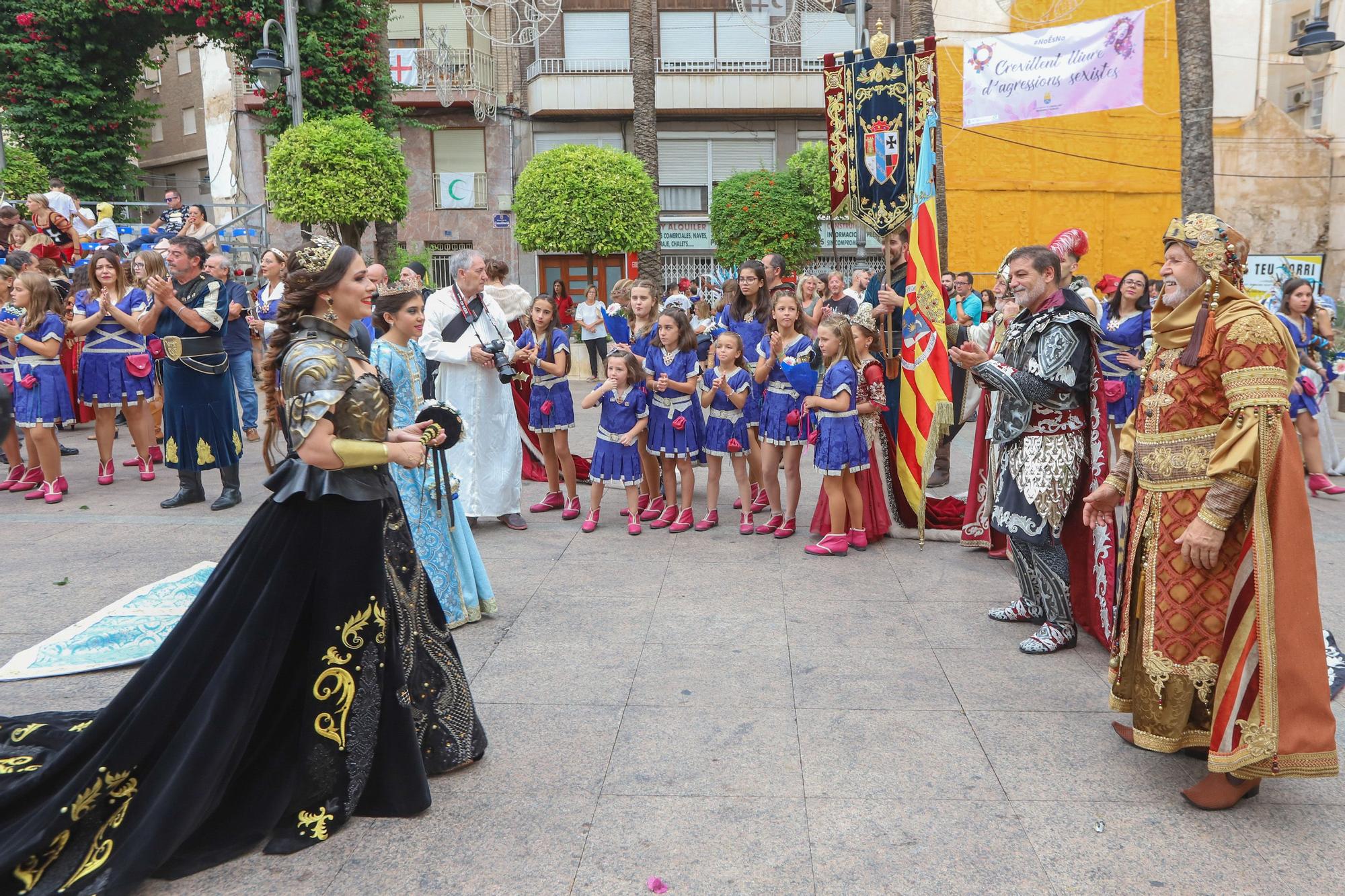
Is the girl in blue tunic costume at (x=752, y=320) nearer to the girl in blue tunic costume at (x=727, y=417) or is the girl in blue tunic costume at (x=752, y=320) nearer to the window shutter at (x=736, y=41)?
the girl in blue tunic costume at (x=727, y=417)

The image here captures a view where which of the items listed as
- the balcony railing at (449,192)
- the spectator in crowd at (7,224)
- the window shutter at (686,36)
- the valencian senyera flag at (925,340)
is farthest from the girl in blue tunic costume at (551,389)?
the window shutter at (686,36)

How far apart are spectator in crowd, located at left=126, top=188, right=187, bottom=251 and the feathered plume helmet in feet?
40.7

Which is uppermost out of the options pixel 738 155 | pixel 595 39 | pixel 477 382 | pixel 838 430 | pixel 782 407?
pixel 595 39

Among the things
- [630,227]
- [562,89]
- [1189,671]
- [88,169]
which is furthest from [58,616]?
[562,89]

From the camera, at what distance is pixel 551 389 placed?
24.5ft

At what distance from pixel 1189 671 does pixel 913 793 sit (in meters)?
1.02

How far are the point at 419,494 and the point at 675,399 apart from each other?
8.46 ft

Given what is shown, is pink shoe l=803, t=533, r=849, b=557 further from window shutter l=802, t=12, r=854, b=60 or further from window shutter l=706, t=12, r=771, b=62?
window shutter l=706, t=12, r=771, b=62

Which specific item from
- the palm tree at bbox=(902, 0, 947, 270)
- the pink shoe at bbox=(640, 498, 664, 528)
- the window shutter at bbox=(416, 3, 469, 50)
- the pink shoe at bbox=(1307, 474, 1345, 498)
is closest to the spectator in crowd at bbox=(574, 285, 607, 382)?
the palm tree at bbox=(902, 0, 947, 270)

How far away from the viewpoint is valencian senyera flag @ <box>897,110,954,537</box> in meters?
6.49

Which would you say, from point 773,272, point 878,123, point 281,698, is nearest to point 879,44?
point 878,123

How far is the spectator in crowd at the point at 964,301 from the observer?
10113 mm

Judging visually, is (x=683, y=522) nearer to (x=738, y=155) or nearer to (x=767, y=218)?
(x=767, y=218)

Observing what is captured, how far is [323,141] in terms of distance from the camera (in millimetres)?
13617
